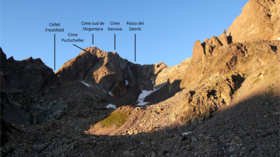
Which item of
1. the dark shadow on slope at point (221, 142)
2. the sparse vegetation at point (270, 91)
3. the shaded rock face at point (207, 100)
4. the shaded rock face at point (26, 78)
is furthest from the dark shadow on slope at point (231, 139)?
the shaded rock face at point (26, 78)

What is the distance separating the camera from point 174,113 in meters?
33.8

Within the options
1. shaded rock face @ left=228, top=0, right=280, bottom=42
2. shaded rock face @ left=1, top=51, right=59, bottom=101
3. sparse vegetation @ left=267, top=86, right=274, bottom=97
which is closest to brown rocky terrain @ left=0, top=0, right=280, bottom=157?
sparse vegetation @ left=267, top=86, right=274, bottom=97

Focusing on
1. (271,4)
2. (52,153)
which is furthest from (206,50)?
(52,153)

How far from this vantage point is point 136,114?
125 feet

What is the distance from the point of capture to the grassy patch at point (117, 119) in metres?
37.3

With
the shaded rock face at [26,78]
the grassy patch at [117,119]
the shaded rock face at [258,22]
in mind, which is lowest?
the grassy patch at [117,119]

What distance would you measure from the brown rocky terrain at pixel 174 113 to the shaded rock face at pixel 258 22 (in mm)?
654

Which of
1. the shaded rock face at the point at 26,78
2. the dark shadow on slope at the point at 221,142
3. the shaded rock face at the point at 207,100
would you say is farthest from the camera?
the shaded rock face at the point at 26,78

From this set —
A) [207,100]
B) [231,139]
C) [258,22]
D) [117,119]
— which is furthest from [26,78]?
[258,22]

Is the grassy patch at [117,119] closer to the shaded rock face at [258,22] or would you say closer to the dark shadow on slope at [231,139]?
the dark shadow on slope at [231,139]

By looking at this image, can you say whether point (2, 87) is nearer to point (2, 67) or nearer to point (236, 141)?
point (2, 67)

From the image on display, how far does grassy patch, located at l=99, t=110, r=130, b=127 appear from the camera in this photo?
37294 millimetres

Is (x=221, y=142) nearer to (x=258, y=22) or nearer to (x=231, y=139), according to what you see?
(x=231, y=139)

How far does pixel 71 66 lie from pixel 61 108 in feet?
174
